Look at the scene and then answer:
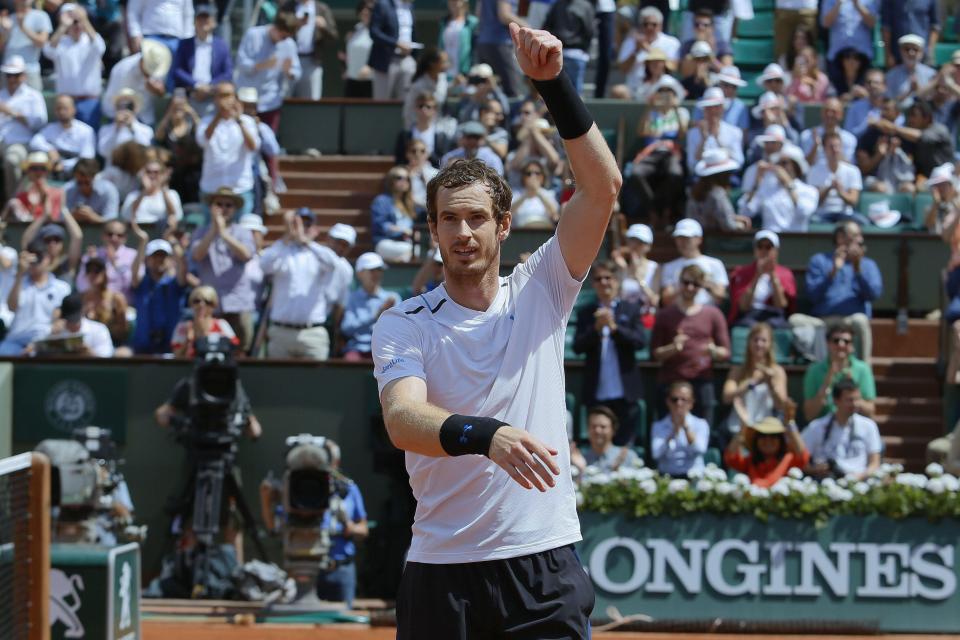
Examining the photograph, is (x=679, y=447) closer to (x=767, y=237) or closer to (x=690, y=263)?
(x=690, y=263)

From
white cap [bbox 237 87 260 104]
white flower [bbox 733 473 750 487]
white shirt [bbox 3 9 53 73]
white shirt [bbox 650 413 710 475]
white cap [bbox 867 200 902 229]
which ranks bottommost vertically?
white flower [bbox 733 473 750 487]

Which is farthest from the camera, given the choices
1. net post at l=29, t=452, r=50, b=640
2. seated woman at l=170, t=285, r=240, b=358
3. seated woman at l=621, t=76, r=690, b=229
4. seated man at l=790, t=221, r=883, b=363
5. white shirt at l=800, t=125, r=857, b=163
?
white shirt at l=800, t=125, r=857, b=163

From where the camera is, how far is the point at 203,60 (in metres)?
17.4

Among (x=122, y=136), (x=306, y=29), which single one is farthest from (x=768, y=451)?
(x=306, y=29)

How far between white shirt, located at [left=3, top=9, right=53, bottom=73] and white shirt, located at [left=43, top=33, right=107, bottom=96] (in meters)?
0.61

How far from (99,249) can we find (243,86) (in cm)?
351

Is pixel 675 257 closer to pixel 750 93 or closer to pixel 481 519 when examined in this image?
pixel 750 93

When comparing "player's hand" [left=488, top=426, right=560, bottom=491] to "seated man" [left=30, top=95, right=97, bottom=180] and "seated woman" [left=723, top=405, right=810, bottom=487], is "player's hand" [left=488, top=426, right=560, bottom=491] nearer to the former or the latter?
"seated woman" [left=723, top=405, right=810, bottom=487]

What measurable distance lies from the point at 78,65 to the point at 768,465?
8.87 meters

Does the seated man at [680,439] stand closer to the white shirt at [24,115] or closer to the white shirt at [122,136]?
the white shirt at [122,136]

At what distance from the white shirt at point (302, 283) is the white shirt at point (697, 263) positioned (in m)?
2.67

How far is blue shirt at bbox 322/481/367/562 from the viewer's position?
469 inches

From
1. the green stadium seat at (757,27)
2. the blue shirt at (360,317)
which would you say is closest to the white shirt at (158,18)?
the blue shirt at (360,317)

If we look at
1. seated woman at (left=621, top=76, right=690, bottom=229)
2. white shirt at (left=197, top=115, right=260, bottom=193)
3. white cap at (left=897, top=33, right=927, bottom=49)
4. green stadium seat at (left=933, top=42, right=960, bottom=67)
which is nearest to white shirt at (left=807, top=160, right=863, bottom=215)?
seated woman at (left=621, top=76, right=690, bottom=229)
